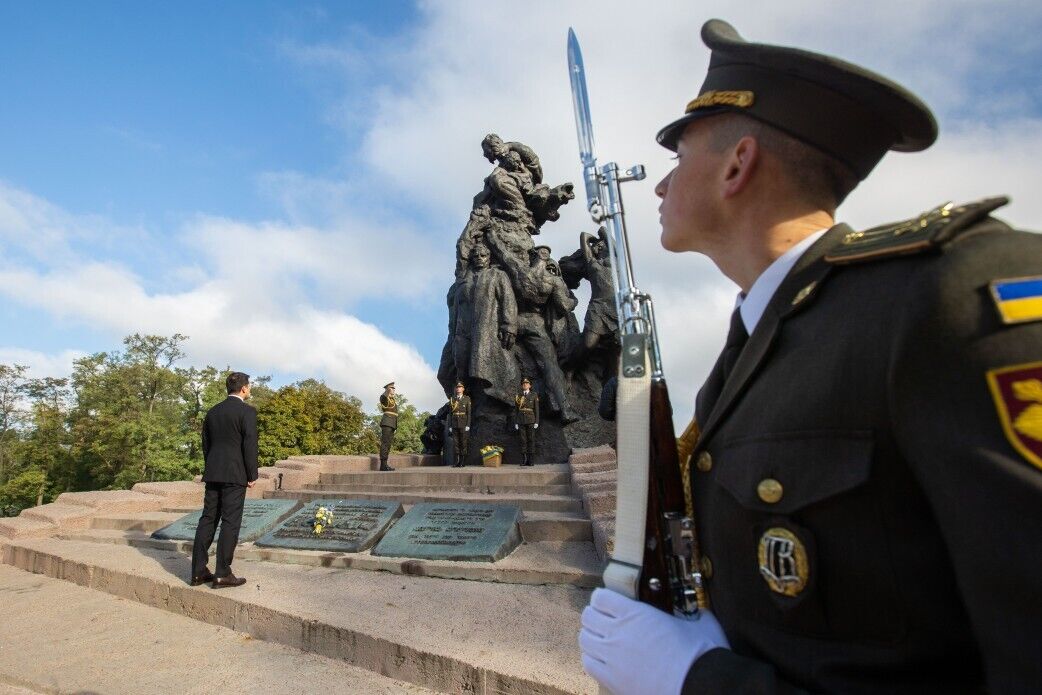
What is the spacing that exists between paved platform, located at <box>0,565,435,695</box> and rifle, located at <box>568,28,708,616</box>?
2630 mm

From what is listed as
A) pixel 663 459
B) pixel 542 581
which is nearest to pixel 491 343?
pixel 542 581

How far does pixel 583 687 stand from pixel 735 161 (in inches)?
102

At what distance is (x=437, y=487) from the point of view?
914cm

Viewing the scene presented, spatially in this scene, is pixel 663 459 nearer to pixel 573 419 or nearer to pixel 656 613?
pixel 656 613

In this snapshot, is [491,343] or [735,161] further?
[491,343]

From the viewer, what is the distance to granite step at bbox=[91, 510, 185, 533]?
27.2 feet

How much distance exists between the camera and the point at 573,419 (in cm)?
1228

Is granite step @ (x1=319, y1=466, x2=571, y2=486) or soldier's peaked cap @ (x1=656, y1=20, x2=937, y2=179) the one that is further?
granite step @ (x1=319, y1=466, x2=571, y2=486)

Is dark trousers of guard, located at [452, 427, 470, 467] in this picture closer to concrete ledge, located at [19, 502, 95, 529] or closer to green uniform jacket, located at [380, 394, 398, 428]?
green uniform jacket, located at [380, 394, 398, 428]

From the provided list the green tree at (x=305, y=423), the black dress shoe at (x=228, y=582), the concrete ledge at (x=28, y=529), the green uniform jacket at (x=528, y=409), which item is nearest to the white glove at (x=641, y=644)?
the black dress shoe at (x=228, y=582)

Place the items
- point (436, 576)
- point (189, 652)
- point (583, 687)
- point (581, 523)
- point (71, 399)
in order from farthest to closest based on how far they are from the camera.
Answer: point (71, 399) → point (581, 523) → point (436, 576) → point (189, 652) → point (583, 687)

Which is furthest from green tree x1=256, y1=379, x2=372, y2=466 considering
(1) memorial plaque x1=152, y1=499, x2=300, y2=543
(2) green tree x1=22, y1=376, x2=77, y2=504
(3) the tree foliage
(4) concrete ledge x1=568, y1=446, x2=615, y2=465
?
(4) concrete ledge x1=568, y1=446, x2=615, y2=465

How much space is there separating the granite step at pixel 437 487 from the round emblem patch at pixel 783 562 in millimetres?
6987

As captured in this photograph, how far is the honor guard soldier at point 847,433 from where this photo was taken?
27.5 inches
